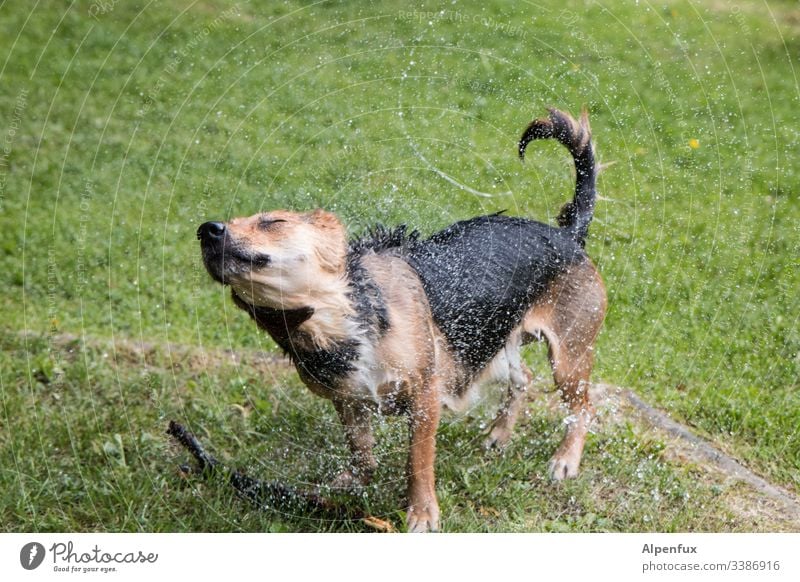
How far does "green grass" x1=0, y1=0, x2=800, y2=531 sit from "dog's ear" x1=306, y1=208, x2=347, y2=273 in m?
0.69

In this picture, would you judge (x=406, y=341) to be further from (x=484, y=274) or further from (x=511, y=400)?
(x=511, y=400)

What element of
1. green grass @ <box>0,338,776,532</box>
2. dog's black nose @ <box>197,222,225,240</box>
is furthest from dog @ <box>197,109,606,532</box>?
green grass @ <box>0,338,776,532</box>

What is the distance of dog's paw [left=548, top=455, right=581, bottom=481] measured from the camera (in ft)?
15.0

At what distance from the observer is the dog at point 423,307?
11.6ft

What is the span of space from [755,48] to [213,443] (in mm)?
4512

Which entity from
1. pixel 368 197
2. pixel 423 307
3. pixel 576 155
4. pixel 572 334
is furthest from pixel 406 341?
pixel 576 155

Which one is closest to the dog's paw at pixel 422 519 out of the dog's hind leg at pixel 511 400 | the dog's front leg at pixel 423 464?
the dog's front leg at pixel 423 464

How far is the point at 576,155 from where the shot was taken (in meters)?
4.63

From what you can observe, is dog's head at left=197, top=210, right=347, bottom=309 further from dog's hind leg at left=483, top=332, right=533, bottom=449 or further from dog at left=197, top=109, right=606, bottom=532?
dog's hind leg at left=483, top=332, right=533, bottom=449

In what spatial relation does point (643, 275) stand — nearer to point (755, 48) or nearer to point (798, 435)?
point (798, 435)

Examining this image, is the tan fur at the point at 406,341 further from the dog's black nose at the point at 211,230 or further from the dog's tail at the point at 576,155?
the dog's tail at the point at 576,155

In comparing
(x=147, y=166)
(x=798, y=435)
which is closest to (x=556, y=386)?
(x=798, y=435)

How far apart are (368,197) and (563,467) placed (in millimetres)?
1655

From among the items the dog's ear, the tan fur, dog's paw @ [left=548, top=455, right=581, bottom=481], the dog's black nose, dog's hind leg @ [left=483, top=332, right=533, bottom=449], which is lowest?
dog's paw @ [left=548, top=455, right=581, bottom=481]
